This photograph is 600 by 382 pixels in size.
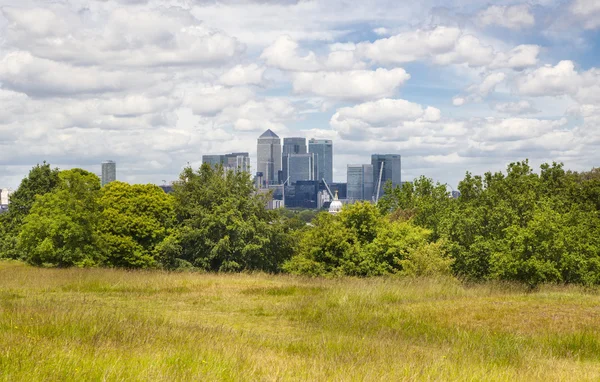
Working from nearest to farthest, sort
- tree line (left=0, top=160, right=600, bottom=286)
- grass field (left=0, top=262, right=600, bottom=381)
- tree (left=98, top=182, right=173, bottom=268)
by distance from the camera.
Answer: grass field (left=0, top=262, right=600, bottom=381) → tree line (left=0, top=160, right=600, bottom=286) → tree (left=98, top=182, right=173, bottom=268)

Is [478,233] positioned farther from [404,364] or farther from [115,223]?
[404,364]

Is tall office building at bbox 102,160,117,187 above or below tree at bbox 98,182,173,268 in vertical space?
above

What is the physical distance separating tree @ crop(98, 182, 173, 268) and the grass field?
19749 mm

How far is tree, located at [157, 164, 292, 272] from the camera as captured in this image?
4869 centimetres

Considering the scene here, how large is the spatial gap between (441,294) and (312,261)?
60.7 ft

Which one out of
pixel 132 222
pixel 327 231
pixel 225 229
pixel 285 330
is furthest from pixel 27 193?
pixel 285 330

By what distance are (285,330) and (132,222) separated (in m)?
36.0

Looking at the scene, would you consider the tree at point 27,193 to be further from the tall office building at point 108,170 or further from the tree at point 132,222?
the tall office building at point 108,170

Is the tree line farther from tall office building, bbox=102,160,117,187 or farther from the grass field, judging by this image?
tall office building, bbox=102,160,117,187

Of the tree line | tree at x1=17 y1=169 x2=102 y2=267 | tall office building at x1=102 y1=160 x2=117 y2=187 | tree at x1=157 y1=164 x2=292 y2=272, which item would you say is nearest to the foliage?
the tree line

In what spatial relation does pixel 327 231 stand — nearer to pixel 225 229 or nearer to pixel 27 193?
pixel 225 229

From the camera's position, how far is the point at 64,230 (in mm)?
41281

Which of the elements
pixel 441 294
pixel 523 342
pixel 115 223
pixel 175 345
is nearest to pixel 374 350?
pixel 175 345

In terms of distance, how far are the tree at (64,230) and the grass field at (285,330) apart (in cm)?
1225
